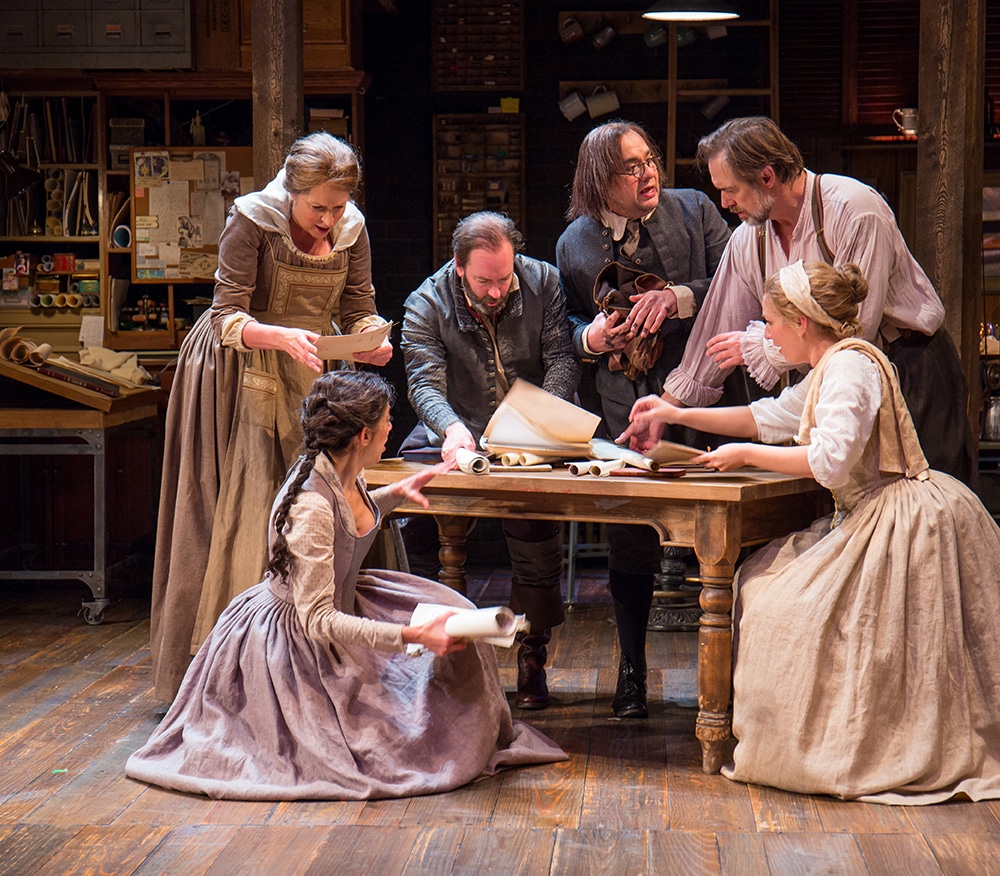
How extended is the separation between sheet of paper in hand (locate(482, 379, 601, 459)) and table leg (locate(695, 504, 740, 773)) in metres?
0.45

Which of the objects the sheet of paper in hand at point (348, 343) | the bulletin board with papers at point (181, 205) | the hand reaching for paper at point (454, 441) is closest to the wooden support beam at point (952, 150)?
the hand reaching for paper at point (454, 441)

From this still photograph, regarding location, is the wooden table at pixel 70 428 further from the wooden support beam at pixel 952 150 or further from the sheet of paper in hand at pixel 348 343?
→ the wooden support beam at pixel 952 150

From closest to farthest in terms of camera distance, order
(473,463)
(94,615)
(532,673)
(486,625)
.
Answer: (486,625), (473,463), (532,673), (94,615)

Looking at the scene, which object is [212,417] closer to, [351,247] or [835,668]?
[351,247]

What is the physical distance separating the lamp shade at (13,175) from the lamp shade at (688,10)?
11.0ft

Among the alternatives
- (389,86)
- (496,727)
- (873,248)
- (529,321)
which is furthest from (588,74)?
(496,727)

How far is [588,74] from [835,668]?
4.72 metres

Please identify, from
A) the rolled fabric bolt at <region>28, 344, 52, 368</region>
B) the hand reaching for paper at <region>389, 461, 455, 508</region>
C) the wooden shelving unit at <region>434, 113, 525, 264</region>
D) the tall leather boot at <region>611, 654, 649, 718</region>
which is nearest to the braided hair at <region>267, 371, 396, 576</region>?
the hand reaching for paper at <region>389, 461, 455, 508</region>

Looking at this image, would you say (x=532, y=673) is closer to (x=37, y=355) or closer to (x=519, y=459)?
(x=519, y=459)

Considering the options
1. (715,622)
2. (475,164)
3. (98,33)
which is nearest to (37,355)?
(98,33)

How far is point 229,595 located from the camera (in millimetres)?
3938

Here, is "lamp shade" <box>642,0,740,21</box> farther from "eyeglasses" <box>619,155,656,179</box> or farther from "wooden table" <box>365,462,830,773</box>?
"wooden table" <box>365,462,830,773</box>

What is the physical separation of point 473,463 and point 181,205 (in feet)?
14.2

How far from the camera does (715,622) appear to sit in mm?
3352
